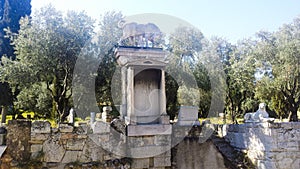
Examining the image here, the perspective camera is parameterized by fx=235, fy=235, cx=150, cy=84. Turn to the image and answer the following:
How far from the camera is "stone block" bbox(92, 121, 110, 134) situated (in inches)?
179

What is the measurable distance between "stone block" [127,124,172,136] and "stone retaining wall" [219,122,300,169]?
2021 millimetres

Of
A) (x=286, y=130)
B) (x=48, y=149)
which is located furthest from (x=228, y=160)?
(x=48, y=149)

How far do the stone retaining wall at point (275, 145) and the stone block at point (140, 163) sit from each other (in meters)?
2.45

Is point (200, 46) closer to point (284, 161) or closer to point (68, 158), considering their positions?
point (284, 161)

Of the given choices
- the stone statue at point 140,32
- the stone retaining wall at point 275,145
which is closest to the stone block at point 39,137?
the stone statue at point 140,32

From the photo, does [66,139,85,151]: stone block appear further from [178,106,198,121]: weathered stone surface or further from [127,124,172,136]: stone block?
[178,106,198,121]: weathered stone surface

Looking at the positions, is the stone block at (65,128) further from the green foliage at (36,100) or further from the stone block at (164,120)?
the green foliage at (36,100)

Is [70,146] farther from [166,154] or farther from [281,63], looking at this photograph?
[281,63]

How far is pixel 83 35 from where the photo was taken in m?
14.4

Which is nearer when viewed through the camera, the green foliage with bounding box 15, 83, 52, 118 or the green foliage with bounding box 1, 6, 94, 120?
the green foliage with bounding box 1, 6, 94, 120

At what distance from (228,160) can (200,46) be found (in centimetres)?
1563

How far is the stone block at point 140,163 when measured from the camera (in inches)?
189

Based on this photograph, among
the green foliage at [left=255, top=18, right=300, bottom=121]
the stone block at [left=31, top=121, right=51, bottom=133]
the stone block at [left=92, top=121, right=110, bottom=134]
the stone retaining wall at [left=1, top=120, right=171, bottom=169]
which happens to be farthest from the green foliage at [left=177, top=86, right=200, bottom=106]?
the stone block at [left=31, top=121, right=51, bottom=133]

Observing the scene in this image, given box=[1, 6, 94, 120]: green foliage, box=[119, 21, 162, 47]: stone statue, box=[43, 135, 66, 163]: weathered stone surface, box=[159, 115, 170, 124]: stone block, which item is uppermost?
box=[1, 6, 94, 120]: green foliage
